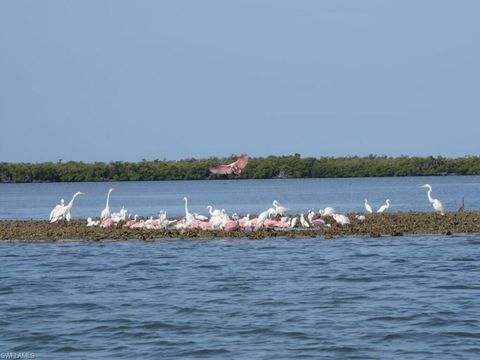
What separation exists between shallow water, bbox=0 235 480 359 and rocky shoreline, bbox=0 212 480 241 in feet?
3.08

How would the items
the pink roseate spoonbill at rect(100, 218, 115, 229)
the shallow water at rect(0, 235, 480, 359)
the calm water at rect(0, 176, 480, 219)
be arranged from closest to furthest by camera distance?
the shallow water at rect(0, 235, 480, 359) < the pink roseate spoonbill at rect(100, 218, 115, 229) < the calm water at rect(0, 176, 480, 219)

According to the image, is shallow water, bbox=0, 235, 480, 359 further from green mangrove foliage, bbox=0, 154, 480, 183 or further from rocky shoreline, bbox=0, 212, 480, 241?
green mangrove foliage, bbox=0, 154, 480, 183

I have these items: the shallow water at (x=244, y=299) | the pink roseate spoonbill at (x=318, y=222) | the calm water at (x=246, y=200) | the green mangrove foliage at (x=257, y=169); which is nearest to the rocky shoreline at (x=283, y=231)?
the pink roseate spoonbill at (x=318, y=222)

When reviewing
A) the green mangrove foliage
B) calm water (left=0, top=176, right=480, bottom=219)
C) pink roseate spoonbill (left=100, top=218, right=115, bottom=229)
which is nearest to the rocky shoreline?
pink roseate spoonbill (left=100, top=218, right=115, bottom=229)

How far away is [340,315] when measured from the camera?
1784 cm

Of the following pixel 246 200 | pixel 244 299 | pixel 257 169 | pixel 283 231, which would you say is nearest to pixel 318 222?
pixel 283 231

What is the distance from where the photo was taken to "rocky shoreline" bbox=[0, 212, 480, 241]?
29188mm

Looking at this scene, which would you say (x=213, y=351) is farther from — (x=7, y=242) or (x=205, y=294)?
(x=7, y=242)

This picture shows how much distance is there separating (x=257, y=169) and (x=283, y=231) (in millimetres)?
78490

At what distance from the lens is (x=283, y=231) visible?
2998cm

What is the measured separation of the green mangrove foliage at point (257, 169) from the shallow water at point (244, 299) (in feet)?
257

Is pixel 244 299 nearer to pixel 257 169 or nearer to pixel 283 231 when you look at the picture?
pixel 283 231

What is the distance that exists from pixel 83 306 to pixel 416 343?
611cm

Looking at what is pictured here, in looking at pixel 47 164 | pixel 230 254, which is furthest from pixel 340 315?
pixel 47 164
